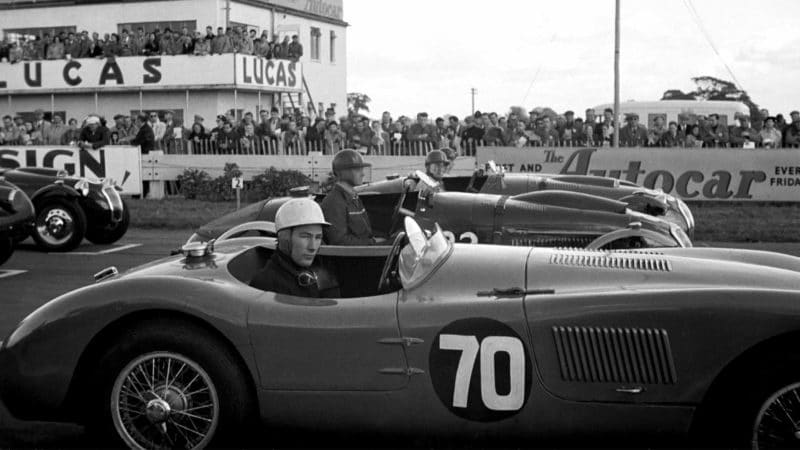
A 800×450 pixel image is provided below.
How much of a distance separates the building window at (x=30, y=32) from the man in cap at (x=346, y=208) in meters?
28.5

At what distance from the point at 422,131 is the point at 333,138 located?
6.05 ft

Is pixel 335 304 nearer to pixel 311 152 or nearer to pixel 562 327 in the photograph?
pixel 562 327

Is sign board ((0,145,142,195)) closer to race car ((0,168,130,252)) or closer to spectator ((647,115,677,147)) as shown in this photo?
race car ((0,168,130,252))

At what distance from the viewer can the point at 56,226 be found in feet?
48.4

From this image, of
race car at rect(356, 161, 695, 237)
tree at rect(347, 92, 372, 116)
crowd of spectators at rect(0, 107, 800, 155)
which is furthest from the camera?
tree at rect(347, 92, 372, 116)

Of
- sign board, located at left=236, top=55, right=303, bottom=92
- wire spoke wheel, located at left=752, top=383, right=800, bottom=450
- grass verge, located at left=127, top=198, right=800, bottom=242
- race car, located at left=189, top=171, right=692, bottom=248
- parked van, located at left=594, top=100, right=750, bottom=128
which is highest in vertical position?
sign board, located at left=236, top=55, right=303, bottom=92

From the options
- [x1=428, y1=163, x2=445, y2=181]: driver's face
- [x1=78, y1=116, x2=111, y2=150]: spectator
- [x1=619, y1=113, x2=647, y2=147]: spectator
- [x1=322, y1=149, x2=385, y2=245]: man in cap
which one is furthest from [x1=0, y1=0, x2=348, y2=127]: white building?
[x1=322, y1=149, x2=385, y2=245]: man in cap

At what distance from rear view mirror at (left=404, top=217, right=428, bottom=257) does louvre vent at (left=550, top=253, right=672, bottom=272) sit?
628 millimetres

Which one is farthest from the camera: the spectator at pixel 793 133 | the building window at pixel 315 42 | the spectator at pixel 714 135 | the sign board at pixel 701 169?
the building window at pixel 315 42

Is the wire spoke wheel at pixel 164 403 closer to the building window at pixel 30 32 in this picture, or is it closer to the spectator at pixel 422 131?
the spectator at pixel 422 131

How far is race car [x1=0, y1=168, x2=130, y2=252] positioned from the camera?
14742 mm

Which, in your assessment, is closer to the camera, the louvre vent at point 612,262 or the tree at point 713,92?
the louvre vent at point 612,262

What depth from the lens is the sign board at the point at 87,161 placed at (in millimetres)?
20766

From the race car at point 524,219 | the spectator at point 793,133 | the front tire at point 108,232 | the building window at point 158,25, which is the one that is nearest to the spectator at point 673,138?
the spectator at point 793,133
